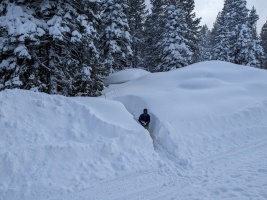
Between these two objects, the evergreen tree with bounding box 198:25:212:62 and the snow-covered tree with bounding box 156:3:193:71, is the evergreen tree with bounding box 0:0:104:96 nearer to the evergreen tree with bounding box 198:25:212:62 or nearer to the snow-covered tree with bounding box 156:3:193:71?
the snow-covered tree with bounding box 156:3:193:71

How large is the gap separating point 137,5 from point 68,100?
2387 cm

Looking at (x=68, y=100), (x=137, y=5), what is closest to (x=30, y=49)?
(x=68, y=100)

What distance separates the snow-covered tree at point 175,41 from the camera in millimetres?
23375

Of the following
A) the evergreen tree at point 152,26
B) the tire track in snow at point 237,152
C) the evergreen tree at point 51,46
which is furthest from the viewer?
the evergreen tree at point 152,26

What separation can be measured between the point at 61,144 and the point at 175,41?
62.0 ft

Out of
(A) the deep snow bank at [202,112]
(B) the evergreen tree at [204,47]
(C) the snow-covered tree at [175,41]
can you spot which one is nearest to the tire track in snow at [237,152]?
(A) the deep snow bank at [202,112]

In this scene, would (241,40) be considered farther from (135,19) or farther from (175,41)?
(135,19)

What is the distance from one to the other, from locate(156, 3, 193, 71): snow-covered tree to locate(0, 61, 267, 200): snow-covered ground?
11.5 m

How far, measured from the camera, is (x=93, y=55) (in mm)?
12875

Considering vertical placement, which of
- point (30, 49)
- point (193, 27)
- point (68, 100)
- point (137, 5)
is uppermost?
point (137, 5)

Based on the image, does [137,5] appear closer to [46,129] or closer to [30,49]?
[30,49]

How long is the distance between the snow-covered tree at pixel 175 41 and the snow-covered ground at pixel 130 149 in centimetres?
1147

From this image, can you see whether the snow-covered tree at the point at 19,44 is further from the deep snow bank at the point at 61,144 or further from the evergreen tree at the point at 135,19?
the evergreen tree at the point at 135,19

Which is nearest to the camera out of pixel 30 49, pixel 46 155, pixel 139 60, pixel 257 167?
pixel 46 155
